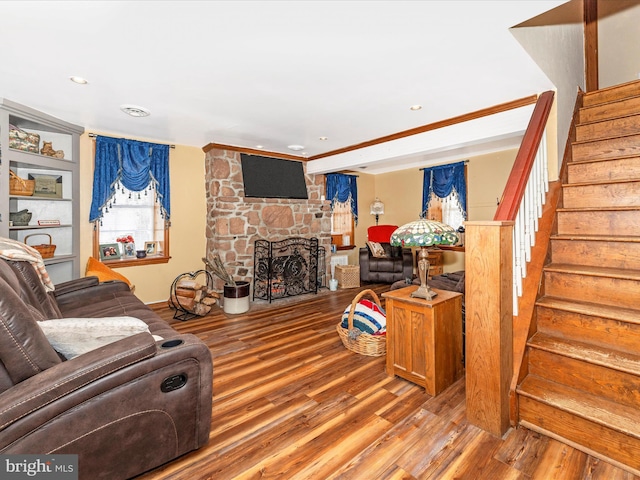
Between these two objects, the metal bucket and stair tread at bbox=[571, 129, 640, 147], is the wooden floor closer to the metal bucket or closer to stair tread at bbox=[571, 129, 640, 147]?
the metal bucket

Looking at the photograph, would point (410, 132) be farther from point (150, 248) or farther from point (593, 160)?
point (150, 248)

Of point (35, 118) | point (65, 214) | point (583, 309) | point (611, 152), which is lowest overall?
point (583, 309)

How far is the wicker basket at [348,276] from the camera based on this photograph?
19.0ft

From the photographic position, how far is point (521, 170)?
200 cm

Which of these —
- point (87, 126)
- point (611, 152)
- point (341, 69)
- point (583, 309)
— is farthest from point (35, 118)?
point (611, 152)

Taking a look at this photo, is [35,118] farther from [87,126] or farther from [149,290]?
[149,290]

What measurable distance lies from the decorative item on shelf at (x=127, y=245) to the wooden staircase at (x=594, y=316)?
4775mm

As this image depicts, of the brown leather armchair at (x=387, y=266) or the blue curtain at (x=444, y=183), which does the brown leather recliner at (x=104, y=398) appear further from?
the blue curtain at (x=444, y=183)

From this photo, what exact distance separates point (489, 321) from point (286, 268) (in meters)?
3.71

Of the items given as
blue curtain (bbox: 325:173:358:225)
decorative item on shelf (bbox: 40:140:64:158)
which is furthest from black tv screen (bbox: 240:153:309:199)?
decorative item on shelf (bbox: 40:140:64:158)

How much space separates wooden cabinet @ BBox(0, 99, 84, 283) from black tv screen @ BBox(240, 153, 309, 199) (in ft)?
7.02

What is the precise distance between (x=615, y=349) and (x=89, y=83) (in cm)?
422

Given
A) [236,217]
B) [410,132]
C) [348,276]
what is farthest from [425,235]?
[348,276]

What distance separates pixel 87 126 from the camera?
3.82 m
